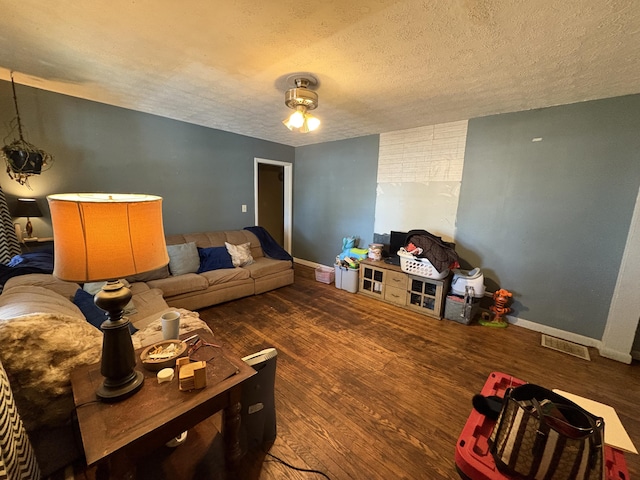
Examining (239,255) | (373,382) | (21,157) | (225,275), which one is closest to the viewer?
(373,382)

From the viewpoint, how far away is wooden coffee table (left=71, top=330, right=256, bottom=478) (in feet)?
2.62

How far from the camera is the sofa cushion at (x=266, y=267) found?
3416mm

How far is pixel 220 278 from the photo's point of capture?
10.1 feet

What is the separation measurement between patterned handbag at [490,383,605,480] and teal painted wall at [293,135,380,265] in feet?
10.8

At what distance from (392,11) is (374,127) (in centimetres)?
221

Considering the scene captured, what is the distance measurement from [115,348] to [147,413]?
0.27m

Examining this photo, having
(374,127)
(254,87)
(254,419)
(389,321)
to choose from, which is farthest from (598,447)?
(374,127)

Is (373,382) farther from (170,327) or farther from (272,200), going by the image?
(272,200)

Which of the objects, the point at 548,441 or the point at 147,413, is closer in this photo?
the point at 548,441

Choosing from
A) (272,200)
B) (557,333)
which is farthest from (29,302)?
(272,200)

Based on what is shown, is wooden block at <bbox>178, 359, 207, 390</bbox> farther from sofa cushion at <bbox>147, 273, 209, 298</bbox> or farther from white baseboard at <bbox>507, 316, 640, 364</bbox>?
white baseboard at <bbox>507, 316, 640, 364</bbox>

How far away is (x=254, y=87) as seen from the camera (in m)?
2.26

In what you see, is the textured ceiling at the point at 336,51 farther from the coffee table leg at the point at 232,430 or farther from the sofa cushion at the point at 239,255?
the coffee table leg at the point at 232,430

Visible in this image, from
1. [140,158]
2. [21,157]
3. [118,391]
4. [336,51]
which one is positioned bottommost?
[118,391]
